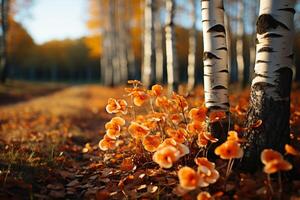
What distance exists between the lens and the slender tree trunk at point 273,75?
308 cm

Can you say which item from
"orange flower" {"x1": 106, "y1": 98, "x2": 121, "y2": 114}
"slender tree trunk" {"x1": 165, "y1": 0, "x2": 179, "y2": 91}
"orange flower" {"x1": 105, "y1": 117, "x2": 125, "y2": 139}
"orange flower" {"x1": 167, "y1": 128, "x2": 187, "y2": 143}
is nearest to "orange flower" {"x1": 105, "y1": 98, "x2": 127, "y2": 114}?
"orange flower" {"x1": 106, "y1": 98, "x2": 121, "y2": 114}

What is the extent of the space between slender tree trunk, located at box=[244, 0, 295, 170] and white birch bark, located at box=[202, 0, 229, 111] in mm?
518

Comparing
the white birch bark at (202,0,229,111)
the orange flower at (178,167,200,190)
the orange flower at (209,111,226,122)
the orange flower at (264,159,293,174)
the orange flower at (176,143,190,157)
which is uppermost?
the white birch bark at (202,0,229,111)

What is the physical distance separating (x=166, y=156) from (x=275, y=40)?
4.93 ft

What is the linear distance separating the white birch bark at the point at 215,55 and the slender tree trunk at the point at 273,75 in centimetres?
52

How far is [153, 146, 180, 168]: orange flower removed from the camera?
9.37ft

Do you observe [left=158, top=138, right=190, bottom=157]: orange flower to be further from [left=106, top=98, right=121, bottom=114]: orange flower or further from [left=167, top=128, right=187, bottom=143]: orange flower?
[left=106, top=98, right=121, bottom=114]: orange flower

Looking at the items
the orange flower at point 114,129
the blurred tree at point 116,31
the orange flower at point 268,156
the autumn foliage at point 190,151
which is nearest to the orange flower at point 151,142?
the autumn foliage at point 190,151

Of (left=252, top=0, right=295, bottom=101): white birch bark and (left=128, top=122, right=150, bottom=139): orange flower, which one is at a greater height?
(left=252, top=0, right=295, bottom=101): white birch bark

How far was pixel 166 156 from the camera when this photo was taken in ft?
9.52

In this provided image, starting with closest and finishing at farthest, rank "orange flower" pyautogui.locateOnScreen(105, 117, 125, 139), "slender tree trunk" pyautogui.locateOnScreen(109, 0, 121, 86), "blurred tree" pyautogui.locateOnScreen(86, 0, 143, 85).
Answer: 1. "orange flower" pyautogui.locateOnScreen(105, 117, 125, 139)
2. "slender tree trunk" pyautogui.locateOnScreen(109, 0, 121, 86)
3. "blurred tree" pyautogui.locateOnScreen(86, 0, 143, 85)

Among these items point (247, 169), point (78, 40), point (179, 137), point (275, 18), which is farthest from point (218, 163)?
point (78, 40)

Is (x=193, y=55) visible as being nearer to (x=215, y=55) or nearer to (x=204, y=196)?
(x=215, y=55)

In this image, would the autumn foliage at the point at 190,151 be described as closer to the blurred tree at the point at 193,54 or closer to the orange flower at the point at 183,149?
the orange flower at the point at 183,149
